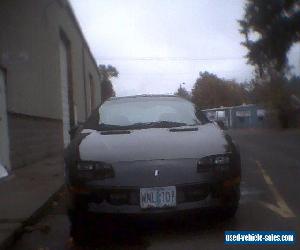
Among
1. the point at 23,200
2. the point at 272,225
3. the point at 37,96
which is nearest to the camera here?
the point at 272,225

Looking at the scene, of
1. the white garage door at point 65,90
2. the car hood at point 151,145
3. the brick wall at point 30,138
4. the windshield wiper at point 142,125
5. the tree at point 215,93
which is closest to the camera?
the car hood at point 151,145

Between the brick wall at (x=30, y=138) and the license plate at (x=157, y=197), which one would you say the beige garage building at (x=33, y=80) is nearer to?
the brick wall at (x=30, y=138)

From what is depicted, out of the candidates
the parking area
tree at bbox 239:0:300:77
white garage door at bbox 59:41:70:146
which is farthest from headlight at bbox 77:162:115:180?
tree at bbox 239:0:300:77

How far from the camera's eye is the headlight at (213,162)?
4.85 meters

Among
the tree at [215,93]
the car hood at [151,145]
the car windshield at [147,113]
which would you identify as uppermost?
the tree at [215,93]

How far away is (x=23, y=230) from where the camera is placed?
18.2 ft

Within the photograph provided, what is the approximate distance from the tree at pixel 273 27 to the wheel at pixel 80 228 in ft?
88.6

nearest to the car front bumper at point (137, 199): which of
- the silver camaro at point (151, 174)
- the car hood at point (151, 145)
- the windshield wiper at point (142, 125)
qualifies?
the silver camaro at point (151, 174)

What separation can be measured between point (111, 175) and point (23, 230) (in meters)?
1.42

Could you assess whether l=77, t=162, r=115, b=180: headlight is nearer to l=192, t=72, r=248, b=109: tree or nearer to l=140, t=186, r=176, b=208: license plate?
l=140, t=186, r=176, b=208: license plate

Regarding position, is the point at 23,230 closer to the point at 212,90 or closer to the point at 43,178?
the point at 43,178

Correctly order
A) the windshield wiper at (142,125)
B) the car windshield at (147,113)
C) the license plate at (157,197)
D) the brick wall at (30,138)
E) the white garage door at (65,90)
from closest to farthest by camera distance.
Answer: the license plate at (157,197) < the windshield wiper at (142,125) < the car windshield at (147,113) < the brick wall at (30,138) < the white garage door at (65,90)

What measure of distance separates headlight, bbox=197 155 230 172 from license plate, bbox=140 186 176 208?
365 mm

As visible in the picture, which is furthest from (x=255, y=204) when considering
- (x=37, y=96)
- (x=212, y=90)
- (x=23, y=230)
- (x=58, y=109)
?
(x=212, y=90)
